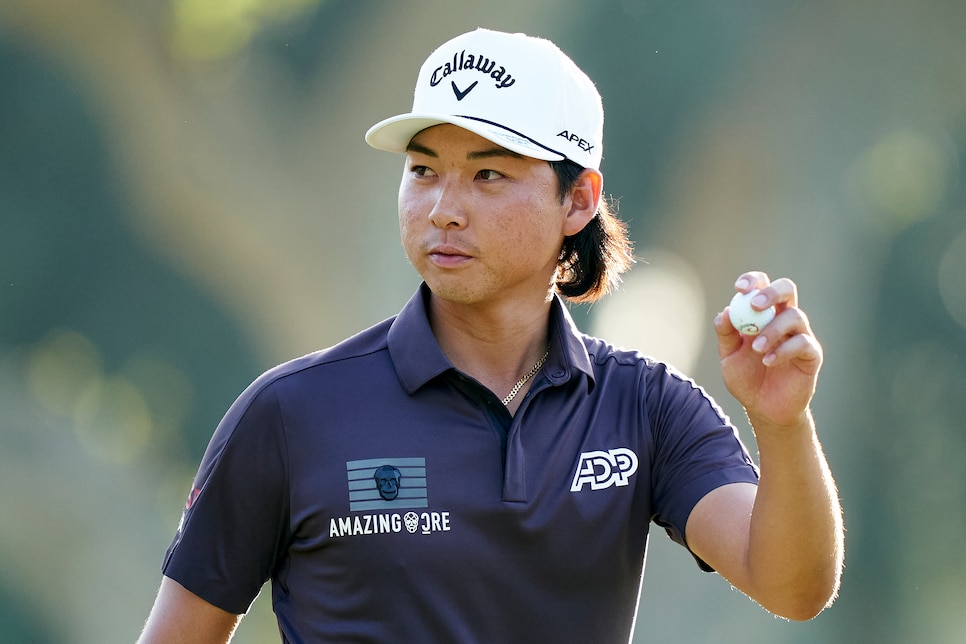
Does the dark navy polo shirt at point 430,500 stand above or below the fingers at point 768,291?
below

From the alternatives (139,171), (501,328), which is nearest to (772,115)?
(139,171)

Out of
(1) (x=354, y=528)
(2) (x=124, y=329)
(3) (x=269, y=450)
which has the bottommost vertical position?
(1) (x=354, y=528)

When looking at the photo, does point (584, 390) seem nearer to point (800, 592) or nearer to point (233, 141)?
point (800, 592)

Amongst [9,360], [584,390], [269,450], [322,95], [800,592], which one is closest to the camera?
[800,592]

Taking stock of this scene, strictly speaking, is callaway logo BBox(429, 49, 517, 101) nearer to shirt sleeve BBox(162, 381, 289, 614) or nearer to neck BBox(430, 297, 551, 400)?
neck BBox(430, 297, 551, 400)

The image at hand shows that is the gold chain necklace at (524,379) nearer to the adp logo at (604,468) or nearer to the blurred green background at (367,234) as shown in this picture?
the adp logo at (604,468)

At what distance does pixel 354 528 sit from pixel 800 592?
2.75ft

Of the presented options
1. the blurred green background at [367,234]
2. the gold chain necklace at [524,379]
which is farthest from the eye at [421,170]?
the blurred green background at [367,234]

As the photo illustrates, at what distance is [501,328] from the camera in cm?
270

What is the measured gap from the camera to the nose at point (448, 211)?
2.56 meters

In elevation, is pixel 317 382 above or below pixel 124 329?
below

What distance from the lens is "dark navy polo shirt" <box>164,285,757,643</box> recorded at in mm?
2340

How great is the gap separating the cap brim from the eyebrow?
0.03 m

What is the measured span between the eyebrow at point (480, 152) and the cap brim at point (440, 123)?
3 cm
